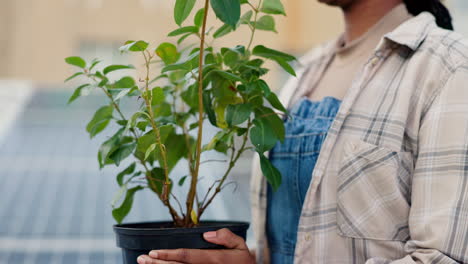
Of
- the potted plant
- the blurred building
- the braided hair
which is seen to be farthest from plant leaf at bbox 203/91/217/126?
the blurred building

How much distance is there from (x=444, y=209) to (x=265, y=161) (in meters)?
0.38

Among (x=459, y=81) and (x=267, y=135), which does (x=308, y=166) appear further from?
(x=459, y=81)

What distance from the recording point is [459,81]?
51.1 inches

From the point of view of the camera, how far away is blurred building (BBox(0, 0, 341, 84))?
35.2 ft

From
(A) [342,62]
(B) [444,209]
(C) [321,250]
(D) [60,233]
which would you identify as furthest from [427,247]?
(D) [60,233]

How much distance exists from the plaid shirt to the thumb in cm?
20

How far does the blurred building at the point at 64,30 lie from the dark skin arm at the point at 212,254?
9.42 m

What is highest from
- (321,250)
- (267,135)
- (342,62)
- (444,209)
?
(342,62)

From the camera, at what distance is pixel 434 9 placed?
67.4 inches

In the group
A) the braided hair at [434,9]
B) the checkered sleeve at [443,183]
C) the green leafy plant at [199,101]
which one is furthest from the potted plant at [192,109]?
the braided hair at [434,9]

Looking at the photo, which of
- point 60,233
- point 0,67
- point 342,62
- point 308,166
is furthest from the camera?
point 0,67

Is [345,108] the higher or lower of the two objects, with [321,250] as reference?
higher

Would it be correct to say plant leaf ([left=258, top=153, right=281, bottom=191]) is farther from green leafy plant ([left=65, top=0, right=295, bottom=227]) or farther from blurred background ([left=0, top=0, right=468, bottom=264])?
blurred background ([left=0, top=0, right=468, bottom=264])

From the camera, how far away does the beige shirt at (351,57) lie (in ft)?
5.43
